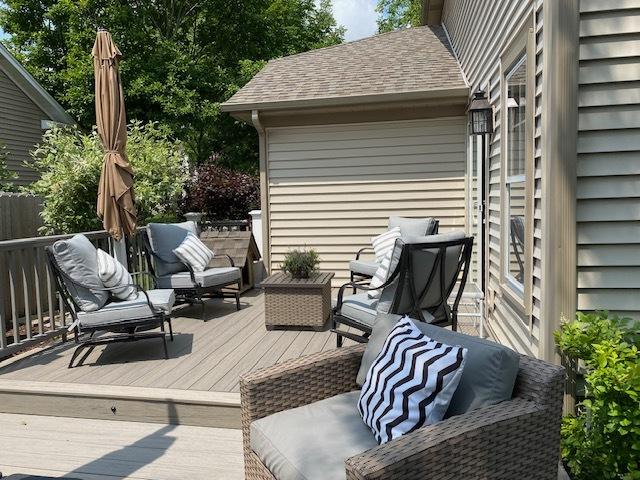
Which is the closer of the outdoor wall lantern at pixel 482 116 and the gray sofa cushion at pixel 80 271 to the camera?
the gray sofa cushion at pixel 80 271

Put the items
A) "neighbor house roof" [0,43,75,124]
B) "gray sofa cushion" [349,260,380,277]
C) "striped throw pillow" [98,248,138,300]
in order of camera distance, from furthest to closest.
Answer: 1. "neighbor house roof" [0,43,75,124]
2. "gray sofa cushion" [349,260,380,277]
3. "striped throw pillow" [98,248,138,300]

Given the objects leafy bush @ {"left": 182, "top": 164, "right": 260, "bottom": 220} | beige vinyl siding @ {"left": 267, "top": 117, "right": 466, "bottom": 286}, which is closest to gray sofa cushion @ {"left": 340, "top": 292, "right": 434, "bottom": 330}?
beige vinyl siding @ {"left": 267, "top": 117, "right": 466, "bottom": 286}

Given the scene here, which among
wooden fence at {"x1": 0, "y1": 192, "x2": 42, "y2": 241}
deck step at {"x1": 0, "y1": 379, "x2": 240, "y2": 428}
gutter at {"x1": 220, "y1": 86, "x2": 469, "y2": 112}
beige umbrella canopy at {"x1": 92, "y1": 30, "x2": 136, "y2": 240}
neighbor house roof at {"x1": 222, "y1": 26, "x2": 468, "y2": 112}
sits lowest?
deck step at {"x1": 0, "y1": 379, "x2": 240, "y2": 428}

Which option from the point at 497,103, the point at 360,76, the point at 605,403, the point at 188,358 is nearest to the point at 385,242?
the point at 497,103

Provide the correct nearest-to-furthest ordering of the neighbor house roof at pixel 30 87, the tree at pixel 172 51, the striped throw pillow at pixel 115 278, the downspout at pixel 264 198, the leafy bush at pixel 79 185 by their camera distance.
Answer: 1. the striped throw pillow at pixel 115 278
2. the downspout at pixel 264 198
3. the leafy bush at pixel 79 185
4. the neighbor house roof at pixel 30 87
5. the tree at pixel 172 51

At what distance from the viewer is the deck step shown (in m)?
3.24

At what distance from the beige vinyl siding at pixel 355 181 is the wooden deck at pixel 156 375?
2.42 meters

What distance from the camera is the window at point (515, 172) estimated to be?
3.38m

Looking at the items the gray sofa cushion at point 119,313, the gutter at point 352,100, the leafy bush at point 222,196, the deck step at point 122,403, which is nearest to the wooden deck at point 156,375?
the deck step at point 122,403

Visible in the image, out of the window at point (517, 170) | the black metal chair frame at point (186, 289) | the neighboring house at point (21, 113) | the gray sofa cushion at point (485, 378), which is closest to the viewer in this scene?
Result: the gray sofa cushion at point (485, 378)

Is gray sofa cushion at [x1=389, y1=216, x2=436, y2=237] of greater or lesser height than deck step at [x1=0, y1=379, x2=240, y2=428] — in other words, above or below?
above

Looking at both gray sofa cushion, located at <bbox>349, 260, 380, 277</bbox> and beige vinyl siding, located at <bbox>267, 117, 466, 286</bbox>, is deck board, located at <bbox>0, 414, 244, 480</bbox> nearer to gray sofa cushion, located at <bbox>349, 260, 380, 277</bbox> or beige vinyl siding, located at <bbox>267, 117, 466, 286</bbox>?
gray sofa cushion, located at <bbox>349, 260, 380, 277</bbox>

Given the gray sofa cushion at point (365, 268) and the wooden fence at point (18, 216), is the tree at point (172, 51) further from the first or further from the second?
the gray sofa cushion at point (365, 268)

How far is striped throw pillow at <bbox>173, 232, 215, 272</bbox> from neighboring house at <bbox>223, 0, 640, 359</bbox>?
1753 millimetres
